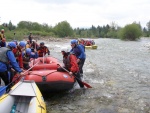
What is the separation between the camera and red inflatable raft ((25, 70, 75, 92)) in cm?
666

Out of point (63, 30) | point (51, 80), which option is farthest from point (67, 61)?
point (63, 30)

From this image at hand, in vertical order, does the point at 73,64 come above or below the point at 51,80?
above

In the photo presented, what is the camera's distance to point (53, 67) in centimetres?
809

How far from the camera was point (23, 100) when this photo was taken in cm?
562

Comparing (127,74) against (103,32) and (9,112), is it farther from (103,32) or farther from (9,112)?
(103,32)

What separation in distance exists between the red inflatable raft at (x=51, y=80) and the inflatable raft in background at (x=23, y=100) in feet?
2.88

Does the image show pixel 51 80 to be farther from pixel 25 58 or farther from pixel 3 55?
pixel 25 58

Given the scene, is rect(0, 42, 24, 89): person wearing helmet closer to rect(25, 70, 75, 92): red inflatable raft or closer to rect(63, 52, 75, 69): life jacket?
rect(25, 70, 75, 92): red inflatable raft

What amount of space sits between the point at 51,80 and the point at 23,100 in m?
1.25

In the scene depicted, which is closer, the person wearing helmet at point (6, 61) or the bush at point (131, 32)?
the person wearing helmet at point (6, 61)

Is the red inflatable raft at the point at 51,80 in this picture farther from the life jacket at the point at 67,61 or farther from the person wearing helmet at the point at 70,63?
the life jacket at the point at 67,61

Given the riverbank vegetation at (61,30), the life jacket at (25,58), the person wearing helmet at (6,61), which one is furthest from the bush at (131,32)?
the person wearing helmet at (6,61)

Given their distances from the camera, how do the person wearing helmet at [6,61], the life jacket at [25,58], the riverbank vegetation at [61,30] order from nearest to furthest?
the person wearing helmet at [6,61]
the life jacket at [25,58]
the riverbank vegetation at [61,30]

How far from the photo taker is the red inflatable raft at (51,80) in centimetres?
666
